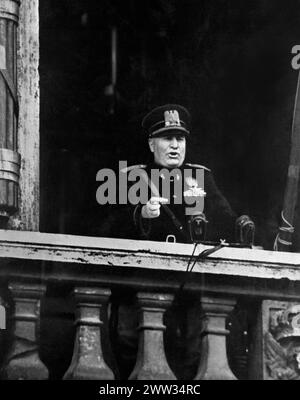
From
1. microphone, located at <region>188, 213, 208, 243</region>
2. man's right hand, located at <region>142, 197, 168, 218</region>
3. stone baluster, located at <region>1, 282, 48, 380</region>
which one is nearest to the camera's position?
stone baluster, located at <region>1, 282, 48, 380</region>

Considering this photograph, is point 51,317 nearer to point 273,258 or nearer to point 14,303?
point 14,303

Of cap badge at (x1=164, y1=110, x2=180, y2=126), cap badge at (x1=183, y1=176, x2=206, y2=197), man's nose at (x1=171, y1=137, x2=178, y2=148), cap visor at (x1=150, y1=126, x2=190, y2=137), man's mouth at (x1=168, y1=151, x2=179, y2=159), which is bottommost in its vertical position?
cap badge at (x1=183, y1=176, x2=206, y2=197)

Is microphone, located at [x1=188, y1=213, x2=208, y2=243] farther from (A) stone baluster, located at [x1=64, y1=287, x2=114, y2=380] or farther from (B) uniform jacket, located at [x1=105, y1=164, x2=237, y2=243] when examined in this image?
(A) stone baluster, located at [x1=64, y1=287, x2=114, y2=380]

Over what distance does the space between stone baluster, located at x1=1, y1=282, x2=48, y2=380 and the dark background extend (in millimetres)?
1143

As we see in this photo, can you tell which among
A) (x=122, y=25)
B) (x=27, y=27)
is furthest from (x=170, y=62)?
(x=27, y=27)

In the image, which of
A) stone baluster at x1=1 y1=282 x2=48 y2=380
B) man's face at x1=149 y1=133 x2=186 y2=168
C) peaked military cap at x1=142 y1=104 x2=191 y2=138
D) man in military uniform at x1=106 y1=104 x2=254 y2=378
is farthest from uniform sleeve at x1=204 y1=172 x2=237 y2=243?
stone baluster at x1=1 y1=282 x2=48 y2=380

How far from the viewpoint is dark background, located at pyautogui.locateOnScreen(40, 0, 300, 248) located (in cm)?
938

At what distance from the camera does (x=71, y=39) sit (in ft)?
31.6

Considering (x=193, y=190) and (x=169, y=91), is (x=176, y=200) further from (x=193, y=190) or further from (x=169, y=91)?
(x=169, y=91)

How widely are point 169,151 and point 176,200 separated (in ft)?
0.98

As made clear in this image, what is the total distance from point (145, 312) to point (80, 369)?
1.46 ft

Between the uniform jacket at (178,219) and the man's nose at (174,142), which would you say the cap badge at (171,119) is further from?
the uniform jacket at (178,219)

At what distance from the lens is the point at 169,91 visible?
995 cm

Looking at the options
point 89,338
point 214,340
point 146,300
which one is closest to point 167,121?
point 146,300
